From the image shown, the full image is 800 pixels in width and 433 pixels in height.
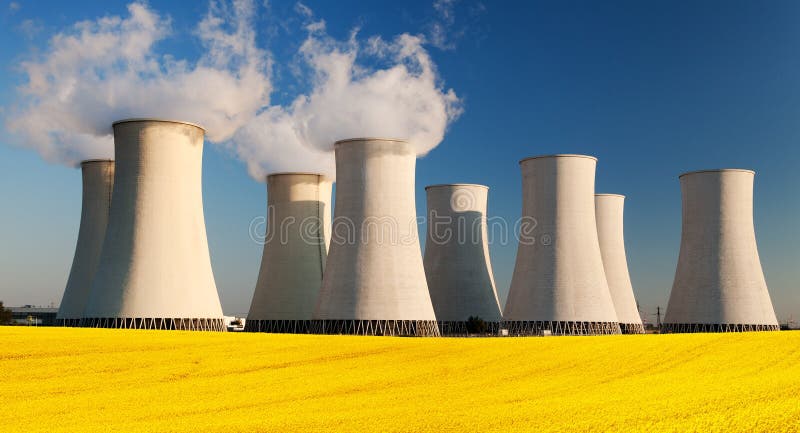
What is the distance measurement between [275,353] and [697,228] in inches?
983

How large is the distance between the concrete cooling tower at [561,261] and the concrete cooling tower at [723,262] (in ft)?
17.1

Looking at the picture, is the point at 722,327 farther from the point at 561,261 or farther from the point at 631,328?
the point at 561,261

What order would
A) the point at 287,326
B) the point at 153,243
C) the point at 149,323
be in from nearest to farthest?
the point at 153,243 → the point at 149,323 → the point at 287,326

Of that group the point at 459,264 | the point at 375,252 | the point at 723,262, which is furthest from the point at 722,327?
the point at 375,252

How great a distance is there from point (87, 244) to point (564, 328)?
19516 mm

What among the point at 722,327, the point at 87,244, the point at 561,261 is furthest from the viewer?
the point at 722,327

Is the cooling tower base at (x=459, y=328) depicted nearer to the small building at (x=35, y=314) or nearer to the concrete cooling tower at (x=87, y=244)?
the concrete cooling tower at (x=87, y=244)

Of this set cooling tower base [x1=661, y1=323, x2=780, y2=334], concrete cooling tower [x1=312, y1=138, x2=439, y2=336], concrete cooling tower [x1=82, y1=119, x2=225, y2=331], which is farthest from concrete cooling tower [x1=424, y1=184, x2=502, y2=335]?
concrete cooling tower [x1=82, y1=119, x2=225, y2=331]

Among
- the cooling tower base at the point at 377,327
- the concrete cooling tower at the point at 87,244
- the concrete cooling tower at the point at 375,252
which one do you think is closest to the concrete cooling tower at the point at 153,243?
the concrete cooling tower at the point at 87,244

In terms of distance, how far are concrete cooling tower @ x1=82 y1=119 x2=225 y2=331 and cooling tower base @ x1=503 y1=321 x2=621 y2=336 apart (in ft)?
43.3

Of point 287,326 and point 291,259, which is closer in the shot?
point 287,326

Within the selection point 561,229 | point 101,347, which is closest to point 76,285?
point 101,347

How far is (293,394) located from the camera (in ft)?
45.5

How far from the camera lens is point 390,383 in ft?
49.4
